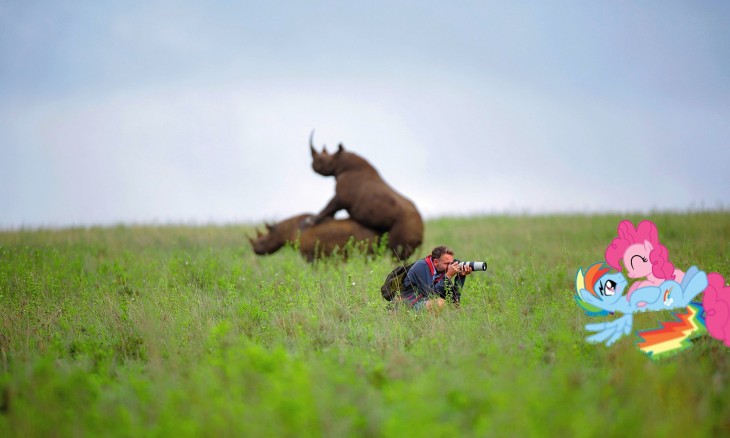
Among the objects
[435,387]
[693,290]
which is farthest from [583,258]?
[435,387]

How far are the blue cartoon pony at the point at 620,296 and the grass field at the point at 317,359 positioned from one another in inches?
7.0

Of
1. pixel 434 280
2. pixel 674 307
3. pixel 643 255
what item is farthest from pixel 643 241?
pixel 434 280

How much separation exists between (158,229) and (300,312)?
462 inches

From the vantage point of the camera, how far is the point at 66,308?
8039mm

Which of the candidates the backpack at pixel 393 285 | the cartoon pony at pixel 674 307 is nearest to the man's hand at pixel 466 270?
the backpack at pixel 393 285

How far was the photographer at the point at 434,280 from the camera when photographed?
7.50m

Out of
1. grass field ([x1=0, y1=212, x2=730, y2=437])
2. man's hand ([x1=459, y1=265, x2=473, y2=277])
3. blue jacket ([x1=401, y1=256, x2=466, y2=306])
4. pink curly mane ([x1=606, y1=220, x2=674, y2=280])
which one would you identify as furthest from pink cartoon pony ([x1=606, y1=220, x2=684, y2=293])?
blue jacket ([x1=401, y1=256, x2=466, y2=306])

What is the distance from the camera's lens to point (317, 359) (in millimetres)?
5715

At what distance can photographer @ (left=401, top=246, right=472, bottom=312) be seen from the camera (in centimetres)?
750

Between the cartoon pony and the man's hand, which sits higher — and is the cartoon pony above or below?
below

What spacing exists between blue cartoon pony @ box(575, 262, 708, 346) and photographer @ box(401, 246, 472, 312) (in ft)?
4.95

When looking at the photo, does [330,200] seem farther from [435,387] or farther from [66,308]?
[435,387]

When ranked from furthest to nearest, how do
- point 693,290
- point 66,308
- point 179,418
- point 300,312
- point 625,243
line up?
point 66,308
point 300,312
point 625,243
point 693,290
point 179,418

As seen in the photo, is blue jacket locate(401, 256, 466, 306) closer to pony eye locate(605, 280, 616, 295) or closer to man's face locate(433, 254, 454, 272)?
man's face locate(433, 254, 454, 272)
